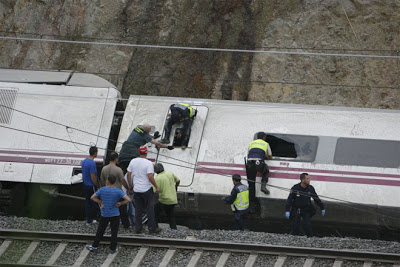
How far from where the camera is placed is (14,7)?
24391 mm

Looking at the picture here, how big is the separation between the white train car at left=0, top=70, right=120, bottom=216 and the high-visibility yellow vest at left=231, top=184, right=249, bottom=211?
3183 millimetres

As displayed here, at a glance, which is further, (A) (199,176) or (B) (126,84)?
(B) (126,84)

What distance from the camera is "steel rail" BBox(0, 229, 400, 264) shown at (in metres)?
11.9

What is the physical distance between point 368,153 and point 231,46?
919cm

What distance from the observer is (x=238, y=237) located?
12992mm

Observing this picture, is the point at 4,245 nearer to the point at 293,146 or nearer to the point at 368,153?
the point at 293,146

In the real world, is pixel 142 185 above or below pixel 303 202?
below

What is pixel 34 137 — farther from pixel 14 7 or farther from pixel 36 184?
pixel 14 7

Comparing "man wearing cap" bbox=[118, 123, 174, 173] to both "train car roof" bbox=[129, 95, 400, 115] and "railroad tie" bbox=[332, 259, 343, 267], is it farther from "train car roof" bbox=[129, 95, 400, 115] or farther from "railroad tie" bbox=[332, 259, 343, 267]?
"railroad tie" bbox=[332, 259, 343, 267]

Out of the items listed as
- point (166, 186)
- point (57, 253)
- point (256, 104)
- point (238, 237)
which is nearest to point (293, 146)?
point (256, 104)

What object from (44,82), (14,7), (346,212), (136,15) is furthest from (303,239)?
(14,7)

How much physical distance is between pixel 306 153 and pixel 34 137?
587 centimetres

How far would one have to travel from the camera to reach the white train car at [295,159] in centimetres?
1410

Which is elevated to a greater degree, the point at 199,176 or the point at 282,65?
the point at 282,65
